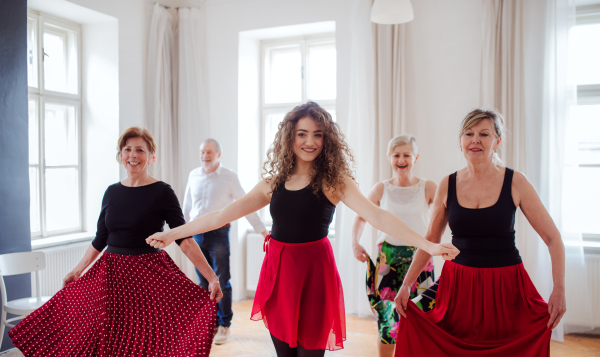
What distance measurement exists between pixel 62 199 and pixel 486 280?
4407 millimetres

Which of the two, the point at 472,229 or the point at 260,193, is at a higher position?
the point at 260,193

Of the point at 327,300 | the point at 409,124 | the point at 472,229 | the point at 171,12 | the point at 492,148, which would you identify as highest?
the point at 171,12

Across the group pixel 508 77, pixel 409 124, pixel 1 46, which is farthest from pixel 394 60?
pixel 1 46

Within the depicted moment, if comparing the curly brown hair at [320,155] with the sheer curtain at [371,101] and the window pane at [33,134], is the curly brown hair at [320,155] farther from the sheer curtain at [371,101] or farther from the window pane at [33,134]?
the window pane at [33,134]

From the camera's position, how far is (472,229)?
1924 mm

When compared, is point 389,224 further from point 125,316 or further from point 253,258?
point 253,258

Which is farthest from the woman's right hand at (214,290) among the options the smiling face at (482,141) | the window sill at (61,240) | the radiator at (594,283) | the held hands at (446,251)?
the radiator at (594,283)

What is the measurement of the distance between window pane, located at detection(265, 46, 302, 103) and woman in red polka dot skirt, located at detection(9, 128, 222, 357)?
3.00 m

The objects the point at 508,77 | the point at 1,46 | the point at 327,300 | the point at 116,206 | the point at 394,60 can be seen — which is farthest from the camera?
the point at 394,60

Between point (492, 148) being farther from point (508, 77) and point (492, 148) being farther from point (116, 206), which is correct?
point (508, 77)

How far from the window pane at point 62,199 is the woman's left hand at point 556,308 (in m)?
4.60

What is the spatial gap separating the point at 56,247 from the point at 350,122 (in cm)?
313

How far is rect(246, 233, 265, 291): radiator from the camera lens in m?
5.09

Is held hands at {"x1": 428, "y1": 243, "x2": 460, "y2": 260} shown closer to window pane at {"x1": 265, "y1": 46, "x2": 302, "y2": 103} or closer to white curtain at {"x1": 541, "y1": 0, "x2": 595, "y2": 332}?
white curtain at {"x1": 541, "y1": 0, "x2": 595, "y2": 332}
